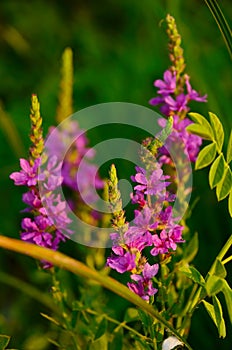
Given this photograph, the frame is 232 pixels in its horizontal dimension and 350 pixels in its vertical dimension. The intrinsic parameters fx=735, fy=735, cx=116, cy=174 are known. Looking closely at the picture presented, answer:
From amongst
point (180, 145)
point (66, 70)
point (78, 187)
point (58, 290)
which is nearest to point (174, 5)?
point (66, 70)

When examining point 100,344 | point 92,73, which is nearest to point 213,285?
point 100,344

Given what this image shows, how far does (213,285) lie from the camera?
88 centimetres

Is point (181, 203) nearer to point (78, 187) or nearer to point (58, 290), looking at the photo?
point (58, 290)

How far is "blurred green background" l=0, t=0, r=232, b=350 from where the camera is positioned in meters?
1.69

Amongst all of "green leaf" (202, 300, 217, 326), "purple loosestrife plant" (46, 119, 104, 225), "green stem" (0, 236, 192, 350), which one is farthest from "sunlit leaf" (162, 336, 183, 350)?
"purple loosestrife plant" (46, 119, 104, 225)

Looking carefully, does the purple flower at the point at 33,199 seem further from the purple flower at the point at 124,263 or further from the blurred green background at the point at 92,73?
the blurred green background at the point at 92,73

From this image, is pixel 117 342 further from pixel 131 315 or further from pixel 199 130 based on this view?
pixel 199 130

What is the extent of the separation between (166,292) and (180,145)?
0.72 ft

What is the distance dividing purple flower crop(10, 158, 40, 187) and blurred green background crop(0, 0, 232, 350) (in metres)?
0.34

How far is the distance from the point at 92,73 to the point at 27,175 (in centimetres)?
150

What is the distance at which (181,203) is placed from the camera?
1058 mm

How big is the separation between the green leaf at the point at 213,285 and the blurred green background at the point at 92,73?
46 centimetres

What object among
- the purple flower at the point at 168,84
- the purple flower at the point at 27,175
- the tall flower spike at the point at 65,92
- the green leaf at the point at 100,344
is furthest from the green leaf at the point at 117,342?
the tall flower spike at the point at 65,92

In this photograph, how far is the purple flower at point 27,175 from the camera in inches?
38.8
